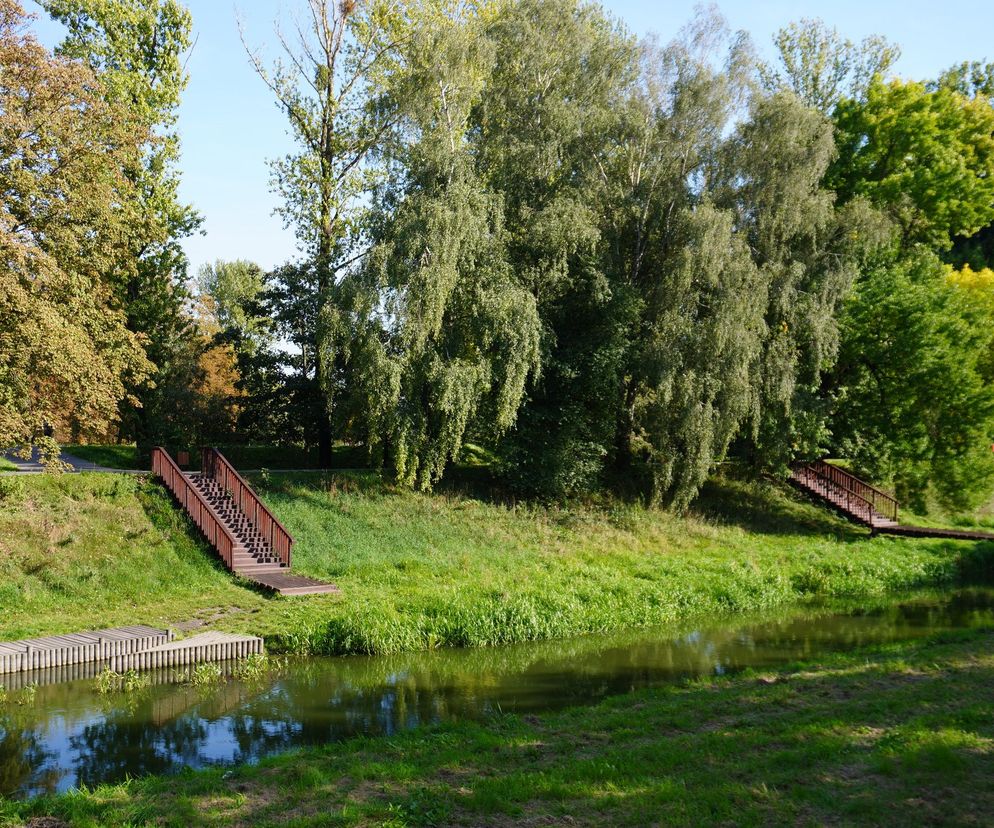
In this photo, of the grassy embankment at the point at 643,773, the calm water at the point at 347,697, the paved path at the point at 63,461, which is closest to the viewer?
the grassy embankment at the point at 643,773

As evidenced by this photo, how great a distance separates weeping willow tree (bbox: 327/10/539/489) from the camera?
1017 inches

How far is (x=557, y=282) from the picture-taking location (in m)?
29.6

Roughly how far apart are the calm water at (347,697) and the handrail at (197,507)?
6.17 meters

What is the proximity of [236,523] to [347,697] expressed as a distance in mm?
9976

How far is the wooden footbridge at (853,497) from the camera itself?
32.0 m

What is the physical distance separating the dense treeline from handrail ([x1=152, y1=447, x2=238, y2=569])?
352cm

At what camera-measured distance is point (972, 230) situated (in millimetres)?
43375

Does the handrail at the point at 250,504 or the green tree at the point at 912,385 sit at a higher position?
the green tree at the point at 912,385

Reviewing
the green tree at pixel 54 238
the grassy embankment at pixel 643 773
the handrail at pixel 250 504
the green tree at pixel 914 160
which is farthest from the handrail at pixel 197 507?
the green tree at pixel 914 160

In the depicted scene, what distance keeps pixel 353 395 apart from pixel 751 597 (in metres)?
12.7

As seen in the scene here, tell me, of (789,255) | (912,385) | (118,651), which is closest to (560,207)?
(789,255)

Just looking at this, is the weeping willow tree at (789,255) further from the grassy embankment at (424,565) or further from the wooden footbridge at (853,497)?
the grassy embankment at (424,565)

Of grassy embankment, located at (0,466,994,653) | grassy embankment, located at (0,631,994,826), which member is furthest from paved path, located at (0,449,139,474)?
grassy embankment, located at (0,631,994,826)

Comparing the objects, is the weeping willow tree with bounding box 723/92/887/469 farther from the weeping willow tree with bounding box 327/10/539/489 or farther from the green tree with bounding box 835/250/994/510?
the weeping willow tree with bounding box 327/10/539/489
